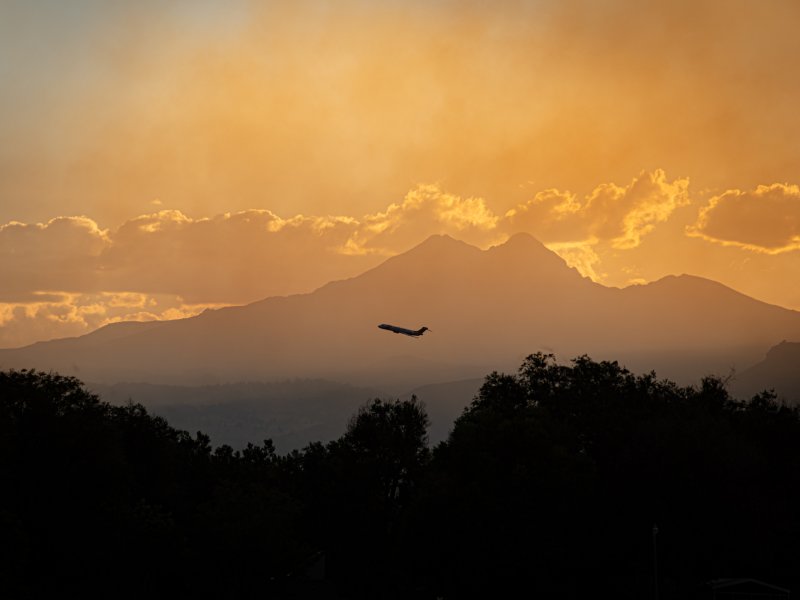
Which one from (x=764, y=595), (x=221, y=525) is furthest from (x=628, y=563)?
(x=221, y=525)

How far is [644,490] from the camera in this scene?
276 feet

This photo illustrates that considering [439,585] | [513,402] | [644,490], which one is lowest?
[439,585]

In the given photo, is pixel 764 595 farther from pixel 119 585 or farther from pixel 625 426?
pixel 119 585

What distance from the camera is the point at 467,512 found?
8019cm

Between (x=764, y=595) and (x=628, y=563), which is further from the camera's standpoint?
(x=628, y=563)

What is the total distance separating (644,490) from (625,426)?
10.6m

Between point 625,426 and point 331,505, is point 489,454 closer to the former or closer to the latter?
point 625,426

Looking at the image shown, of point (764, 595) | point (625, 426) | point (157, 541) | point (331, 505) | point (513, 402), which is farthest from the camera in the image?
point (513, 402)

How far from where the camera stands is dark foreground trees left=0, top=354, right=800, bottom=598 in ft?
234

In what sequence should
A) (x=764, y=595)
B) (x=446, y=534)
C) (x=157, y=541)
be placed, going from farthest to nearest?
(x=446, y=534)
(x=157, y=541)
(x=764, y=595)

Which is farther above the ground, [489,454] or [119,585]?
[489,454]

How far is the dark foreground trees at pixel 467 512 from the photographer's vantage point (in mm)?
71312

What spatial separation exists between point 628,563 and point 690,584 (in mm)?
4770

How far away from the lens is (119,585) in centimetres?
7162
